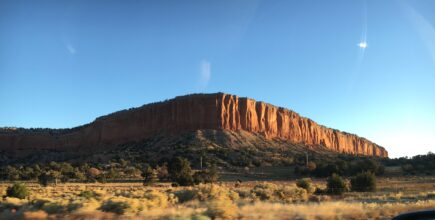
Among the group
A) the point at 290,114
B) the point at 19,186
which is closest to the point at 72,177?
the point at 19,186

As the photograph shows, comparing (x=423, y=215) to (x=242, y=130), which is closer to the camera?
(x=423, y=215)

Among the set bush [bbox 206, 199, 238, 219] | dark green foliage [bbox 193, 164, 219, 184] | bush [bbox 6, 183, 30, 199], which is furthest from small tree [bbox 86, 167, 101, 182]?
bush [bbox 206, 199, 238, 219]

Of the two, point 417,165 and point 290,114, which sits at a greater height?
point 290,114

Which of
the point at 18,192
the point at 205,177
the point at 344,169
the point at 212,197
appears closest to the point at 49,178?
the point at 205,177

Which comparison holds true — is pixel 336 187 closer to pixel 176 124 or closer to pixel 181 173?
pixel 181 173

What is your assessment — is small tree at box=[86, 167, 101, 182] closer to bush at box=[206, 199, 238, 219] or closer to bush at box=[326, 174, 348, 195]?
bush at box=[326, 174, 348, 195]

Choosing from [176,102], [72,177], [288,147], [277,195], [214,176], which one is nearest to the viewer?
[277,195]

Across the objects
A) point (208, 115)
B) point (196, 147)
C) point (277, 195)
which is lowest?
point (277, 195)

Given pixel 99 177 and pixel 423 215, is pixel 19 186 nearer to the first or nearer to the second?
pixel 99 177
